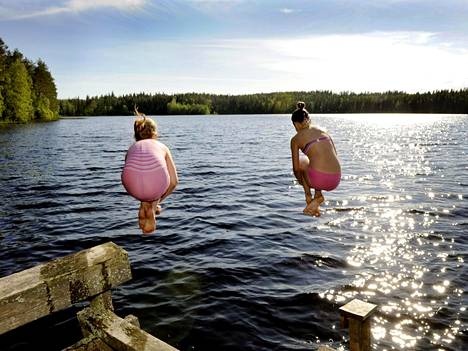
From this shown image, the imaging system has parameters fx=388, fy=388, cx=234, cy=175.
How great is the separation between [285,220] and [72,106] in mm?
202702

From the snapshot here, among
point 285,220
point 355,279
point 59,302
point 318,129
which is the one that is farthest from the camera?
point 285,220

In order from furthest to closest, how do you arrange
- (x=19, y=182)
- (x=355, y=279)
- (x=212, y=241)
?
(x=19, y=182) → (x=212, y=241) → (x=355, y=279)

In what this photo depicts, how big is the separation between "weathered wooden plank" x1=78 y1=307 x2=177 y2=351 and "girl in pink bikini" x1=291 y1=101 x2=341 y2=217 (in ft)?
9.46

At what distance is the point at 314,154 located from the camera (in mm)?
4727

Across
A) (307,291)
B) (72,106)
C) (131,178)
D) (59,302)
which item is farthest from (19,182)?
(72,106)

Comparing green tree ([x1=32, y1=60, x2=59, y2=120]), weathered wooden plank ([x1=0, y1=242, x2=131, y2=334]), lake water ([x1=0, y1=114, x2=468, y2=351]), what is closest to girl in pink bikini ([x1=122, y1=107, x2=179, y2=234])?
weathered wooden plank ([x1=0, y1=242, x2=131, y2=334])

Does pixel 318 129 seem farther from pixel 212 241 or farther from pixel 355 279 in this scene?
pixel 212 241

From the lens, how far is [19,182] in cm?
2898

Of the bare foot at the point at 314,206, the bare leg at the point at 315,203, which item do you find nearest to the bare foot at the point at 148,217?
the bare foot at the point at 314,206

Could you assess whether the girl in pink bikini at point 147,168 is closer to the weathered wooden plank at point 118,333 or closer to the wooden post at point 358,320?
the weathered wooden plank at point 118,333

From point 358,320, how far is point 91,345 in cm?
416

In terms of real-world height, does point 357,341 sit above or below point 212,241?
above

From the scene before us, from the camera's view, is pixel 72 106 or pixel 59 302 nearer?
pixel 59 302

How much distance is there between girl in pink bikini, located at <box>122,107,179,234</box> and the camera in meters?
3.81
